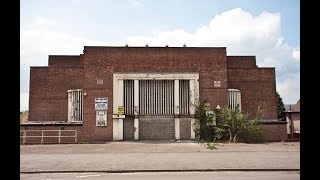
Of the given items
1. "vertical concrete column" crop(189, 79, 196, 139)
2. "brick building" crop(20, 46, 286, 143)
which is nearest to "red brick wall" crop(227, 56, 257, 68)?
"brick building" crop(20, 46, 286, 143)

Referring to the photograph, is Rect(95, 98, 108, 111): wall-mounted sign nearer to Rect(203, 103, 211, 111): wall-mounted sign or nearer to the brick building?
the brick building

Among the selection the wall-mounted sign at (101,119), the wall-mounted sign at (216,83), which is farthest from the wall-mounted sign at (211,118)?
the wall-mounted sign at (101,119)

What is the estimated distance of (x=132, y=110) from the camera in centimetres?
2380

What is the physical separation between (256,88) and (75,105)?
14.5 m

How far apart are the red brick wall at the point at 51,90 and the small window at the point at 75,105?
2.91 feet

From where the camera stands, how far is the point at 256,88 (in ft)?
94.1

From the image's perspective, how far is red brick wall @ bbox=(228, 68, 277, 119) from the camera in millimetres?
28484

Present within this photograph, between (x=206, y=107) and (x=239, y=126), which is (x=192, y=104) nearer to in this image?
(x=206, y=107)

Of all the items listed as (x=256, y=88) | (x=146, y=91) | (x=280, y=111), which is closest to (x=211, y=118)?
(x=146, y=91)

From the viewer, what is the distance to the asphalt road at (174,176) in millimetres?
9883

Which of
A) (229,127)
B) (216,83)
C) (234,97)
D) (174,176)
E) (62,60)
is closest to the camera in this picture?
(174,176)

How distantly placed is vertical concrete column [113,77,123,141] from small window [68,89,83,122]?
4.65 metres
